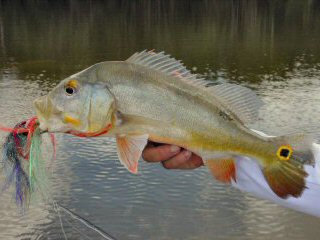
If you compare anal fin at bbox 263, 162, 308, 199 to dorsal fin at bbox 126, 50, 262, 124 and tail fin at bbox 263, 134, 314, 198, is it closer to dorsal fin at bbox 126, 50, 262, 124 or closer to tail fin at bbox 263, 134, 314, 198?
tail fin at bbox 263, 134, 314, 198

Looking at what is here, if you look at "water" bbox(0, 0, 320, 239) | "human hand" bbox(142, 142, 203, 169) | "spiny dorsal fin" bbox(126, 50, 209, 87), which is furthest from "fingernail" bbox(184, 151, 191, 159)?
"water" bbox(0, 0, 320, 239)

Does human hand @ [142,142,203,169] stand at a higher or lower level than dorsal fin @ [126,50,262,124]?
lower

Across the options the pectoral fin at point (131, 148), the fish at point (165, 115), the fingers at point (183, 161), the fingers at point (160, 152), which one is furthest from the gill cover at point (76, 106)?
the fingers at point (183, 161)

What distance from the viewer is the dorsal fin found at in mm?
3012

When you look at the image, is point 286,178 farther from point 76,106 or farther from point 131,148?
point 76,106

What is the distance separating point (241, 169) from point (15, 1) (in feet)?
239

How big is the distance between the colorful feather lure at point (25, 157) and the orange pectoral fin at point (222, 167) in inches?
42.2

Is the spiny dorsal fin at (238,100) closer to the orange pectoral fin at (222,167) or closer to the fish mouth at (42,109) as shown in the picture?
the orange pectoral fin at (222,167)

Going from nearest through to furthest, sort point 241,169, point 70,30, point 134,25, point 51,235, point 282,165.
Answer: point 282,165
point 241,169
point 51,235
point 70,30
point 134,25

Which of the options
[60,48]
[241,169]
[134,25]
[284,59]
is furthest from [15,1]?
[241,169]

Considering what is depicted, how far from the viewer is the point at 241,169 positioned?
11.5 feet

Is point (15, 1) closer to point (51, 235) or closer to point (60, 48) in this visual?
point (60, 48)

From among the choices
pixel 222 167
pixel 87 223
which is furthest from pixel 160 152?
pixel 87 223

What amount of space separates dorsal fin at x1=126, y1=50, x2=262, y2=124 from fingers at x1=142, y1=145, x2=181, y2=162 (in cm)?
53
